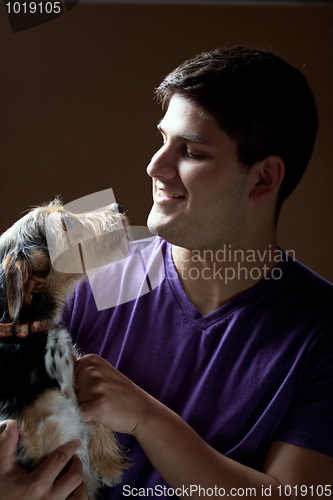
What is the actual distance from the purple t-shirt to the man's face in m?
0.17

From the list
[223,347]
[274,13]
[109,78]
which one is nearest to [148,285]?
Answer: [223,347]

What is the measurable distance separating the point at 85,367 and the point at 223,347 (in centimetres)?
27

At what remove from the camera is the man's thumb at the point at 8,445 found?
Result: 2.98ft

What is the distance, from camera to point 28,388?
1016 mm

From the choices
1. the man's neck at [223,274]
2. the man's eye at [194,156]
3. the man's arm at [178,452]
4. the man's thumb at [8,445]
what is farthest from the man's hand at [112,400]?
the man's eye at [194,156]

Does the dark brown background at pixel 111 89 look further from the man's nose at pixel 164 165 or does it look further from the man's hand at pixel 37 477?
the man's hand at pixel 37 477

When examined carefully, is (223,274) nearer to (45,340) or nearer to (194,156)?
(194,156)

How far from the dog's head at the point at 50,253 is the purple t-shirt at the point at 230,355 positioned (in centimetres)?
8

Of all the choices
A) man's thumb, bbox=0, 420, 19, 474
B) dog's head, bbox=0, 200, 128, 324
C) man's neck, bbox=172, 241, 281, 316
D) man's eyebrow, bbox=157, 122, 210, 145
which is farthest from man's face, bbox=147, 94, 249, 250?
man's thumb, bbox=0, 420, 19, 474

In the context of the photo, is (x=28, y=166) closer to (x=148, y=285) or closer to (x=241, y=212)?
(x=148, y=285)

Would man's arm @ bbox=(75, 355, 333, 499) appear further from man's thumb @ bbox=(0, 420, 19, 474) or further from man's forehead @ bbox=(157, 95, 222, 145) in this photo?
man's forehead @ bbox=(157, 95, 222, 145)

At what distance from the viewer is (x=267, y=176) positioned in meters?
1.12

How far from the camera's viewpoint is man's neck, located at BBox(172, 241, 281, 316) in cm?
114

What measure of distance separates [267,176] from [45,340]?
0.54 m
